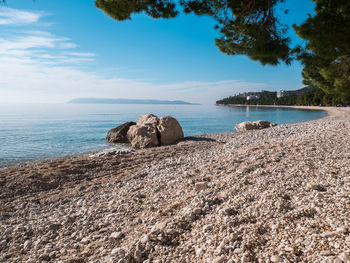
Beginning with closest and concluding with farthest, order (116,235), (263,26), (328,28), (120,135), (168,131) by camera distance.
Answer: (116,235)
(328,28)
(263,26)
(168,131)
(120,135)

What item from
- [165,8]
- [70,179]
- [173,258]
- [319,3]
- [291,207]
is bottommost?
[70,179]

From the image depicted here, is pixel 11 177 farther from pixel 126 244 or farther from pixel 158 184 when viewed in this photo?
pixel 126 244

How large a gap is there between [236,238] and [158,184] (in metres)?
3.50

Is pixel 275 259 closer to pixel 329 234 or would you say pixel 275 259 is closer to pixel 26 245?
pixel 329 234

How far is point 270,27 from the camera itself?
715 centimetres

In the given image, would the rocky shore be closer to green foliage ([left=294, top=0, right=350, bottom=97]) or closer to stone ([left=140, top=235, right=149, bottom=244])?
stone ([left=140, top=235, right=149, bottom=244])

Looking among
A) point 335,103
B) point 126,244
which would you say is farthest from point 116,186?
point 335,103

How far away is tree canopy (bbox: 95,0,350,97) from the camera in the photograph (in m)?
5.48

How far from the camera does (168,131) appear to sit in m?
16.9

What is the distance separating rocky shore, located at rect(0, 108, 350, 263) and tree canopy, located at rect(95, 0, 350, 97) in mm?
3064

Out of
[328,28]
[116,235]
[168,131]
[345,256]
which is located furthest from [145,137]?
[345,256]

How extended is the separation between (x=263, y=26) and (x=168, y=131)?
35.7ft

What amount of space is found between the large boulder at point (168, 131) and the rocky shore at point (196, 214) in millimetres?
8752

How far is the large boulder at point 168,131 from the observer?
1667 cm
